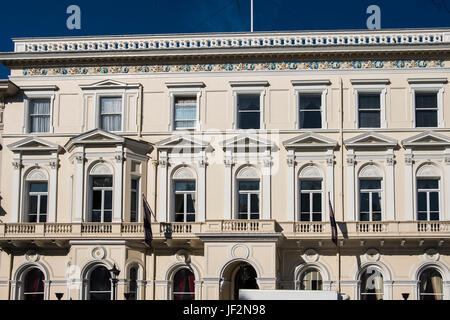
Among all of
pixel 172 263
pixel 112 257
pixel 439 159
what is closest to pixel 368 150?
pixel 439 159

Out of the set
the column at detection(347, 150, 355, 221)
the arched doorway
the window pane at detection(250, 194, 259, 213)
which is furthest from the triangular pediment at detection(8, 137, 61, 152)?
the column at detection(347, 150, 355, 221)

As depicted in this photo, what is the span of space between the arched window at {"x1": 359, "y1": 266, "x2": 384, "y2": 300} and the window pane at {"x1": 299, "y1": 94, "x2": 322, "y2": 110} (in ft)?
27.2

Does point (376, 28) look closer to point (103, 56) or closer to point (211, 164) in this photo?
point (211, 164)

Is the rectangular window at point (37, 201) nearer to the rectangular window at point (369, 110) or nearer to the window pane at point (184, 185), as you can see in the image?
the window pane at point (184, 185)

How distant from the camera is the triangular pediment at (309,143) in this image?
3444 cm

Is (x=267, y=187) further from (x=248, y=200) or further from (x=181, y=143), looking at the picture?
A: (x=181, y=143)

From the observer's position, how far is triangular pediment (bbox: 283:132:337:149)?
34438mm

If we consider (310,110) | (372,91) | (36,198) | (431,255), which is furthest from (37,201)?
(431,255)

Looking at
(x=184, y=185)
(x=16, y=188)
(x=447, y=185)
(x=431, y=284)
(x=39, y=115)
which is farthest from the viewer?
(x=39, y=115)

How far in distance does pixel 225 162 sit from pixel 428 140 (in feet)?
32.3

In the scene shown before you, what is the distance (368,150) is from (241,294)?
12215 millimetres

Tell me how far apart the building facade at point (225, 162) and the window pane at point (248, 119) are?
5.6 inches

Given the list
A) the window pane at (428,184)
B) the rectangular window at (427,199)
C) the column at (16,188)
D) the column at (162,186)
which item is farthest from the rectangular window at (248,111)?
the column at (16,188)

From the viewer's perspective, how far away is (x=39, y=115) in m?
36.6
